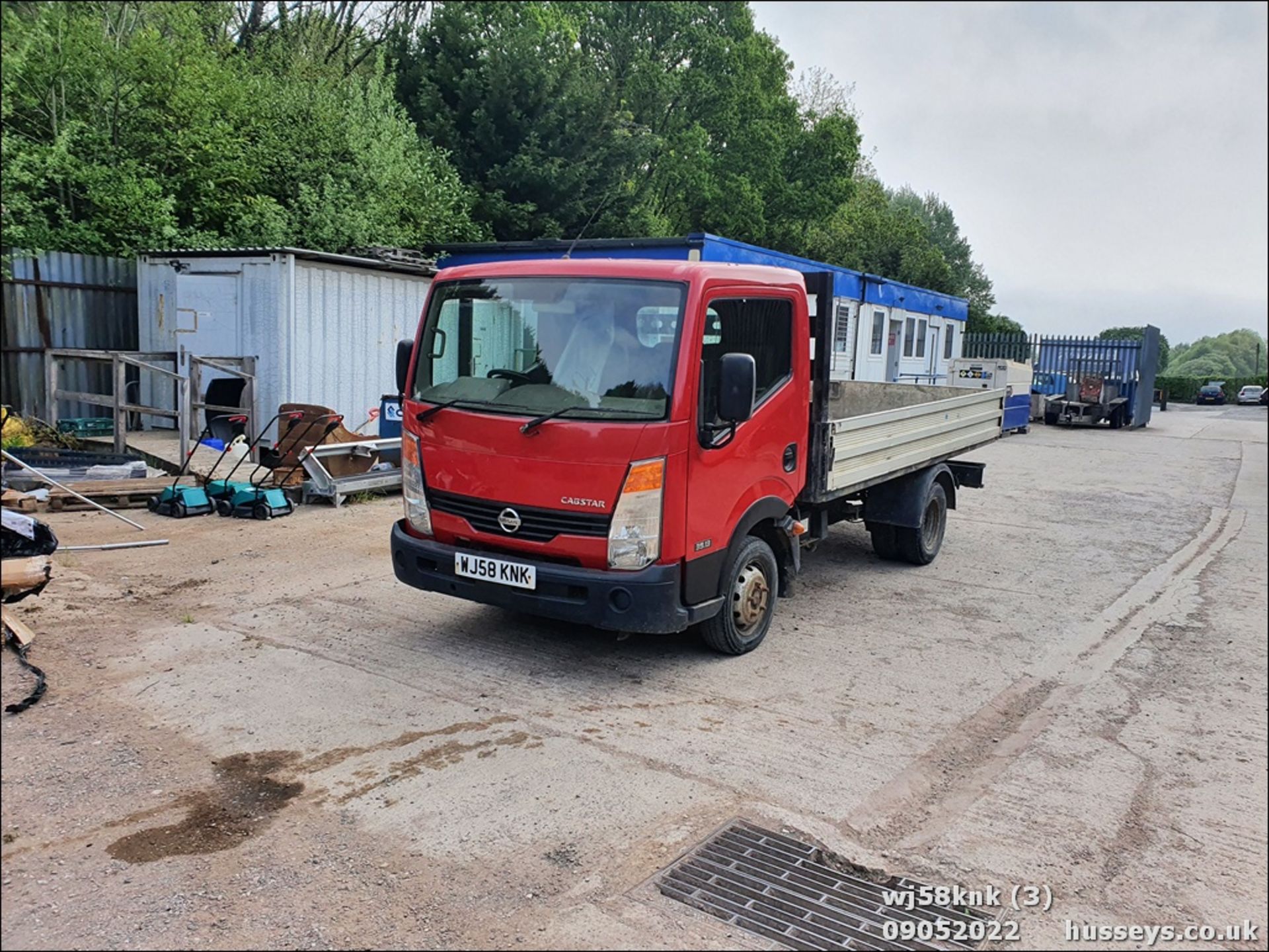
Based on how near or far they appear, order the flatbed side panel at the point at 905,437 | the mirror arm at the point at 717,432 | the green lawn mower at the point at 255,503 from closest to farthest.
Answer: the mirror arm at the point at 717,432 → the flatbed side panel at the point at 905,437 → the green lawn mower at the point at 255,503

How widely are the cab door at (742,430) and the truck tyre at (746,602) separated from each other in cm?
24

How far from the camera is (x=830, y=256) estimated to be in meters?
35.5

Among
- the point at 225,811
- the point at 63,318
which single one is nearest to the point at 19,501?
the point at 63,318

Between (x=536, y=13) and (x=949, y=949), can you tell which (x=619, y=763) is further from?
(x=536, y=13)

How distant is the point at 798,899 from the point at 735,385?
2.61 metres

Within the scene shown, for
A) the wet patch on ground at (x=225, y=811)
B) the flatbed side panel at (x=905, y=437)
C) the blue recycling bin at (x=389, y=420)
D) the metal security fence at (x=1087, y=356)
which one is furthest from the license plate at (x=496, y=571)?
the metal security fence at (x=1087, y=356)

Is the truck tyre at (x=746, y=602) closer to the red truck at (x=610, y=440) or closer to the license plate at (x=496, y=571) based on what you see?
the red truck at (x=610, y=440)

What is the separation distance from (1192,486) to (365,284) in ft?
42.3

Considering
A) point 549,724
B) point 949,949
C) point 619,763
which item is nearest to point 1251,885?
point 949,949

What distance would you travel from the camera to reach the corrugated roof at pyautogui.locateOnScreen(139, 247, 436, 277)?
39.1 ft

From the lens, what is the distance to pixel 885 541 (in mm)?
8594

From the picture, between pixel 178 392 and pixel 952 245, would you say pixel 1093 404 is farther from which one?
pixel 952 245

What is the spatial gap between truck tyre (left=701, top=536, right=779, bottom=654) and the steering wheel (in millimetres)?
1599

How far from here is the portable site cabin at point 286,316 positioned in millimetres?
12062
